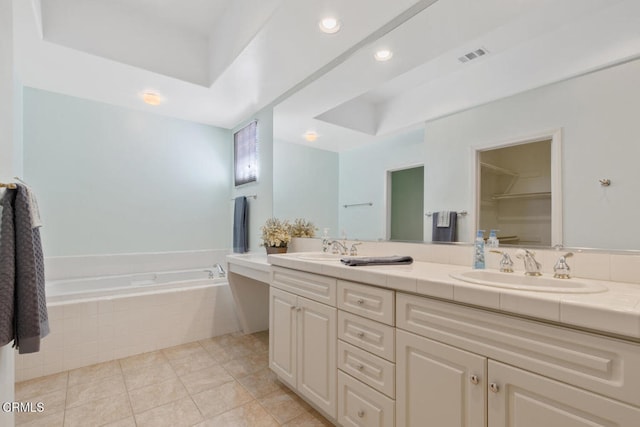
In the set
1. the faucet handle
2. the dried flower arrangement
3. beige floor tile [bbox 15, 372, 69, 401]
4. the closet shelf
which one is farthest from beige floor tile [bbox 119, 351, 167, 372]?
the closet shelf

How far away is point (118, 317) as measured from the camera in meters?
2.42

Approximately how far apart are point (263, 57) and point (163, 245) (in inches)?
99.4

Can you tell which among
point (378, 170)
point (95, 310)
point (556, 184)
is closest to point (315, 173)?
→ point (378, 170)

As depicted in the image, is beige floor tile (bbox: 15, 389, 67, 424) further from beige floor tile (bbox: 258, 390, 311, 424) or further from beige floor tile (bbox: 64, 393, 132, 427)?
beige floor tile (bbox: 258, 390, 311, 424)

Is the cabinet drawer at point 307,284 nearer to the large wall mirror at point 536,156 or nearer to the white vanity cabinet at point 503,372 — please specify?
the white vanity cabinet at point 503,372

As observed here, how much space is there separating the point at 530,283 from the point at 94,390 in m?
2.62

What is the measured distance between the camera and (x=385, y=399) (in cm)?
124

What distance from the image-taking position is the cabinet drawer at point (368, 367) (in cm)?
122

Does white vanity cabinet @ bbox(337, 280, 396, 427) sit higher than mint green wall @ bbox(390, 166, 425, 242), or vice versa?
mint green wall @ bbox(390, 166, 425, 242)

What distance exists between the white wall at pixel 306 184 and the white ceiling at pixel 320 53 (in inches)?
5.4

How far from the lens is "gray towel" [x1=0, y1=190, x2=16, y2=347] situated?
1.09 meters

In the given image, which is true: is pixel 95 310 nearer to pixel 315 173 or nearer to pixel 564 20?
pixel 315 173

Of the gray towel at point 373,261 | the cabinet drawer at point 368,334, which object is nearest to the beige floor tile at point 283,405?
the cabinet drawer at point 368,334

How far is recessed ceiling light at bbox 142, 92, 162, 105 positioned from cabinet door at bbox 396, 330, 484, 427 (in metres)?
3.18
